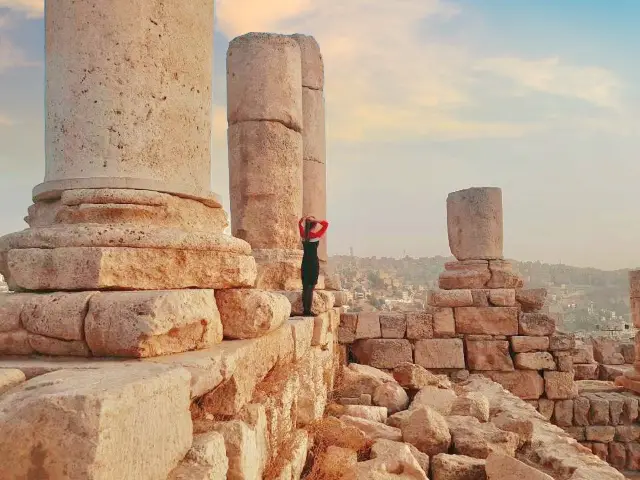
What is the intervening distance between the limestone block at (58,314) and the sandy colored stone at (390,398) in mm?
4559

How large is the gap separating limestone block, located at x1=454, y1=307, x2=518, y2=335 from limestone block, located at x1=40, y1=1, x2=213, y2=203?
876 centimetres

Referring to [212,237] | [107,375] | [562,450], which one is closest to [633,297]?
[562,450]

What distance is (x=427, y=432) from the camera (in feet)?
16.5

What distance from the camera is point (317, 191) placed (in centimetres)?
1138

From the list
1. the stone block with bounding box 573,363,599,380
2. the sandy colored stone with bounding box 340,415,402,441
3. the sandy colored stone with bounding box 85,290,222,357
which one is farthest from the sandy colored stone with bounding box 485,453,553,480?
the stone block with bounding box 573,363,599,380

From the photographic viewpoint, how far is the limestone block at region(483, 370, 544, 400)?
11141mm

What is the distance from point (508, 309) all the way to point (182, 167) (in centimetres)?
910

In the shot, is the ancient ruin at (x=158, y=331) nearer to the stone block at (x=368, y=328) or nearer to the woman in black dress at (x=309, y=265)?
the woman in black dress at (x=309, y=265)

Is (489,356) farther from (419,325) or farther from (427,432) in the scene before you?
(427,432)

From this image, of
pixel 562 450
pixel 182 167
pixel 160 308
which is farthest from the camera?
pixel 562 450

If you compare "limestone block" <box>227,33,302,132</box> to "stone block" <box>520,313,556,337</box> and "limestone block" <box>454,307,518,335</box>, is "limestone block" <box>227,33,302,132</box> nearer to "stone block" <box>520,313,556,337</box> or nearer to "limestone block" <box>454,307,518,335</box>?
"limestone block" <box>454,307,518,335</box>

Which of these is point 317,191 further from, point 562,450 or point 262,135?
point 562,450

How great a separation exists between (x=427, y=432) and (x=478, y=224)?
27.1 ft

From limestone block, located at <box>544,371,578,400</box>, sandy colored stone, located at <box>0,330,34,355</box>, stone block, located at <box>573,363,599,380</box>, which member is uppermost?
sandy colored stone, located at <box>0,330,34,355</box>
